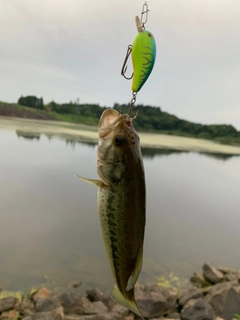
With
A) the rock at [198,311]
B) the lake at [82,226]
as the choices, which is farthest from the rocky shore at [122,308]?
the lake at [82,226]

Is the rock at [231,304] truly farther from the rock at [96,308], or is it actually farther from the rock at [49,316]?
the rock at [49,316]

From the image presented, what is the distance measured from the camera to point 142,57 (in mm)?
1937

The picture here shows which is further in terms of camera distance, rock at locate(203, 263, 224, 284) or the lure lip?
rock at locate(203, 263, 224, 284)

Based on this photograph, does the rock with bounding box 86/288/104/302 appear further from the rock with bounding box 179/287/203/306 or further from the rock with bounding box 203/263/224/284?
the rock with bounding box 203/263/224/284

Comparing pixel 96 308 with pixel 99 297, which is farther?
pixel 99 297

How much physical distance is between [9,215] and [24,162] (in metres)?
5.20

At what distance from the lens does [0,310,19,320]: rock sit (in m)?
4.97

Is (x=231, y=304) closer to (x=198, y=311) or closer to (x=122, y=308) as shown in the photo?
(x=198, y=311)

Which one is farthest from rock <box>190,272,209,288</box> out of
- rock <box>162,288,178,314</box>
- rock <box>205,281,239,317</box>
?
rock <box>162,288,178,314</box>

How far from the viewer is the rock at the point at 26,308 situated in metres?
5.12

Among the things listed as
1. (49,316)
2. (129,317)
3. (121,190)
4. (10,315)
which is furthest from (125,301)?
(10,315)

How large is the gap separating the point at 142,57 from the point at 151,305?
4.56 metres

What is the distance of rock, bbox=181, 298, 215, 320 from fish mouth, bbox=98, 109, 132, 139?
4.47m

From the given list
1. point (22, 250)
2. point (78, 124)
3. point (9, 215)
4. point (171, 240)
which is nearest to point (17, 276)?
point (22, 250)
